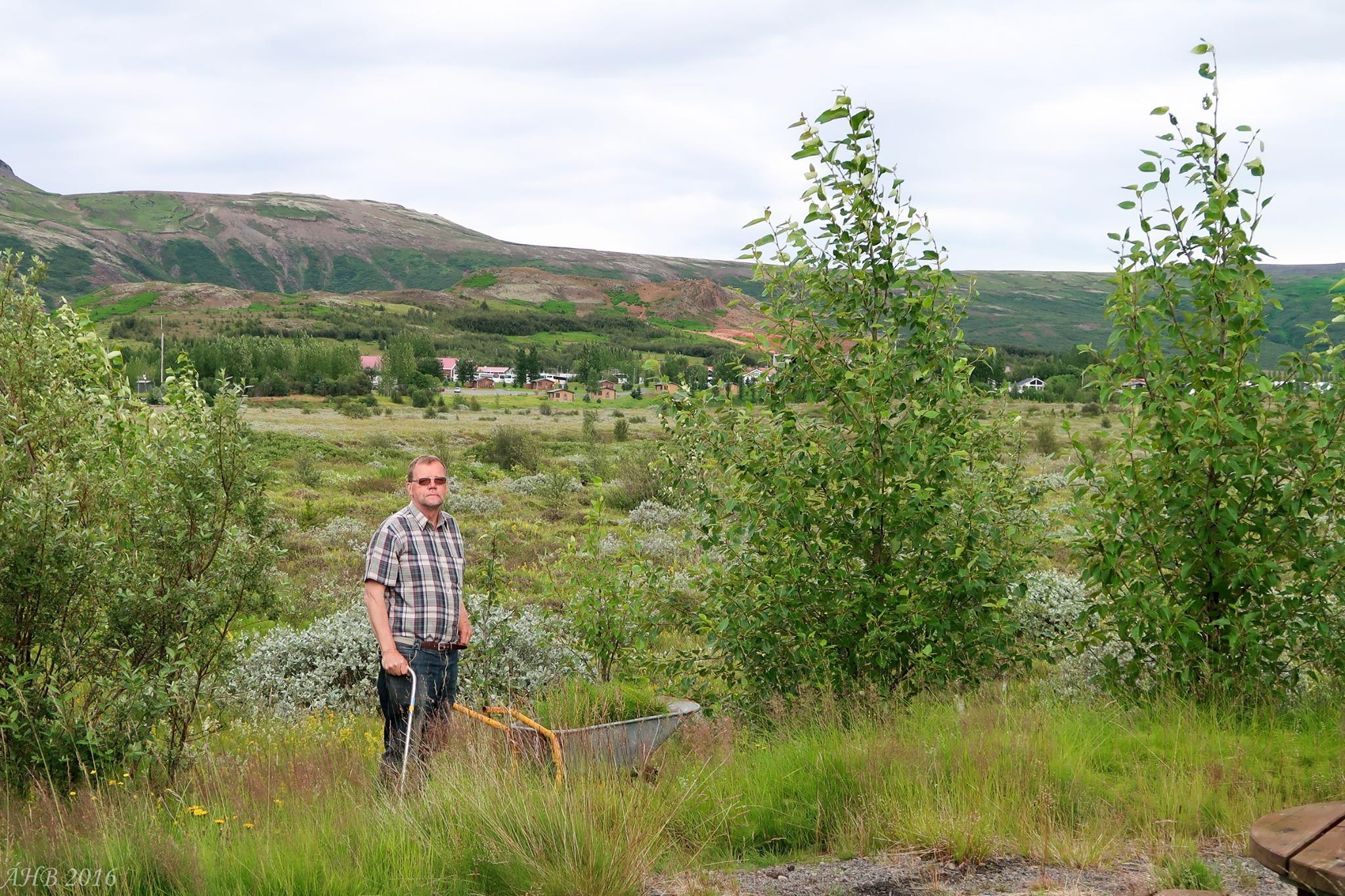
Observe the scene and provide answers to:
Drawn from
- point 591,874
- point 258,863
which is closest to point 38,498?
point 258,863

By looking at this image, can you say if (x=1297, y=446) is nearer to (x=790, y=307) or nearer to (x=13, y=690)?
(x=790, y=307)

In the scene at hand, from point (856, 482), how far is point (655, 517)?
17.3 m

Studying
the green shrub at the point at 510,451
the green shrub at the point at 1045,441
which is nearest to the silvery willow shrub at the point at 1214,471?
the green shrub at the point at 510,451

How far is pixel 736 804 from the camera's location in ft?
14.4

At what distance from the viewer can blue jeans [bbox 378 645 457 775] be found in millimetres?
5148

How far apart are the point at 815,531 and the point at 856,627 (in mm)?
684

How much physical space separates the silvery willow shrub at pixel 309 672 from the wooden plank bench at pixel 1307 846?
767 cm

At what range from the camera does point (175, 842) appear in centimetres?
363

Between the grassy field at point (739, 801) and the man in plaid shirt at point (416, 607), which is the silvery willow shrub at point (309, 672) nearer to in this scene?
the grassy field at point (739, 801)

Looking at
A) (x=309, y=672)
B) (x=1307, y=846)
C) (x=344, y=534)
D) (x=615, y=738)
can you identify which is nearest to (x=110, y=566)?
(x=615, y=738)

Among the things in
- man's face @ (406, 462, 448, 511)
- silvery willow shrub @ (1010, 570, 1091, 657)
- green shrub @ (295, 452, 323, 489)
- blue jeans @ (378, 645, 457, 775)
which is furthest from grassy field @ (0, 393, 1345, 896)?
green shrub @ (295, 452, 323, 489)

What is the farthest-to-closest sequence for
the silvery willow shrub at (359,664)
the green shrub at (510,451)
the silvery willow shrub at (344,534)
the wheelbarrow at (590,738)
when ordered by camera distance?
the green shrub at (510,451)
the silvery willow shrub at (344,534)
the silvery willow shrub at (359,664)
the wheelbarrow at (590,738)

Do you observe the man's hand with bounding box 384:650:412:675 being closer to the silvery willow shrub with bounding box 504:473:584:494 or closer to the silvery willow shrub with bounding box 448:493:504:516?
the silvery willow shrub with bounding box 448:493:504:516

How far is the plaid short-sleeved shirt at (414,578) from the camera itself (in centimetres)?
529
